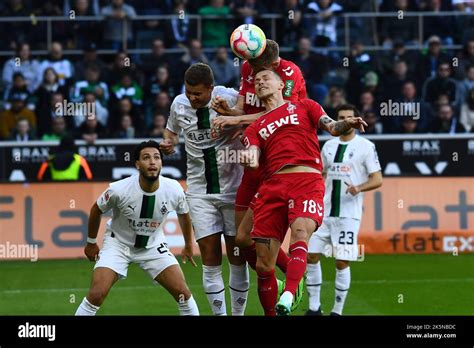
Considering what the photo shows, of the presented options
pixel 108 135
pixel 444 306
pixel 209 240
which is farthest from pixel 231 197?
pixel 108 135

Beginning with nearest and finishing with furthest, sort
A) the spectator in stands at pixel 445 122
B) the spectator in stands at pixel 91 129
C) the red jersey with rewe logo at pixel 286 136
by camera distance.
→ 1. the red jersey with rewe logo at pixel 286 136
2. the spectator in stands at pixel 91 129
3. the spectator in stands at pixel 445 122

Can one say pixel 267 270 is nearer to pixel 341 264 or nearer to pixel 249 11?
pixel 341 264

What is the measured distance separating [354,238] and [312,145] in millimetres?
3065

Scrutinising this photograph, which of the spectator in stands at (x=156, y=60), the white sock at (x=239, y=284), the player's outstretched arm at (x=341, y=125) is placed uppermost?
the spectator in stands at (x=156, y=60)

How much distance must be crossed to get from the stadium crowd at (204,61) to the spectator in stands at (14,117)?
1.0 inches

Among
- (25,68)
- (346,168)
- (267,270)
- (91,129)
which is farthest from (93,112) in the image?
(267,270)

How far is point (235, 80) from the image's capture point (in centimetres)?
2205

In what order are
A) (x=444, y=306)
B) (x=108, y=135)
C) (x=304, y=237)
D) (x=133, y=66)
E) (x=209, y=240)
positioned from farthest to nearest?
(x=133, y=66)
(x=108, y=135)
(x=444, y=306)
(x=209, y=240)
(x=304, y=237)

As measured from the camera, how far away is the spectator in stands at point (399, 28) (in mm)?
23672

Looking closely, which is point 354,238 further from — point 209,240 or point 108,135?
point 108,135

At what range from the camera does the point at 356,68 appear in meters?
22.5

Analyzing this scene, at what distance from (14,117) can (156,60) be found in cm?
288

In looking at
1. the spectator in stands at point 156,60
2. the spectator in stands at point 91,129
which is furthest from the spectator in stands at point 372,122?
the spectator in stands at point 91,129

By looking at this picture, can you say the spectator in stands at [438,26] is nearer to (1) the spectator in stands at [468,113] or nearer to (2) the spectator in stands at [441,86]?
(2) the spectator in stands at [441,86]
